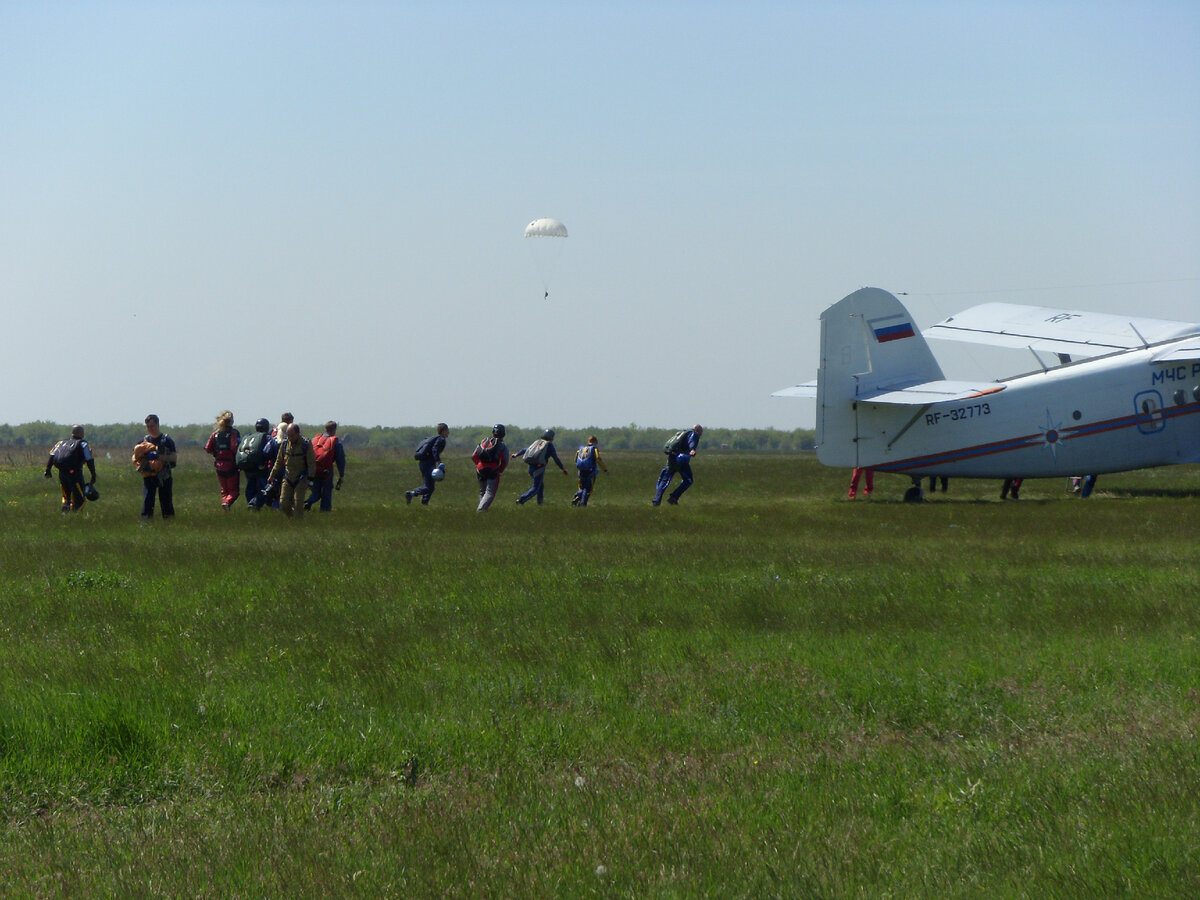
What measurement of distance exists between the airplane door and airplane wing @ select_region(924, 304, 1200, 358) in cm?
143

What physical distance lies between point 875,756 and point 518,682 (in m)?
2.83

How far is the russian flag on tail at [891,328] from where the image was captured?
30.6 metres

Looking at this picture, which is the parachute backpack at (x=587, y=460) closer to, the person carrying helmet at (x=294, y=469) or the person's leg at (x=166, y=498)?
the person carrying helmet at (x=294, y=469)

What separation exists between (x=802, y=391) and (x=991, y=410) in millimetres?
5364

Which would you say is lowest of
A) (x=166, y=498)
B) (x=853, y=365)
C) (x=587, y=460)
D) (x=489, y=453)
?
(x=166, y=498)

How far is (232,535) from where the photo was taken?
1897 cm

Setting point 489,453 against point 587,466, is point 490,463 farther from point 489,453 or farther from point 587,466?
point 587,466

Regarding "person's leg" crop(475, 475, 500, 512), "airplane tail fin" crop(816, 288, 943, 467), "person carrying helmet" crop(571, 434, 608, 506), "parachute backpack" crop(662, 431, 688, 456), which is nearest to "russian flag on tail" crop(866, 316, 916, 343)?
"airplane tail fin" crop(816, 288, 943, 467)

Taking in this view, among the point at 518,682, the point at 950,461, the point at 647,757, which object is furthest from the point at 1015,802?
the point at 950,461

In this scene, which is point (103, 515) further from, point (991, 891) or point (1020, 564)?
point (991, 891)

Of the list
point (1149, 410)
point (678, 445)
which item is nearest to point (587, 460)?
point (678, 445)

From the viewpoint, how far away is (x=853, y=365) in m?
30.5

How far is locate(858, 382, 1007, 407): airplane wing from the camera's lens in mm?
28703

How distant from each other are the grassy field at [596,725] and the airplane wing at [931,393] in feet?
41.4
